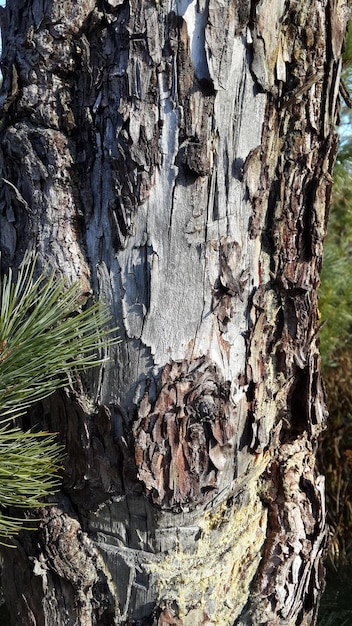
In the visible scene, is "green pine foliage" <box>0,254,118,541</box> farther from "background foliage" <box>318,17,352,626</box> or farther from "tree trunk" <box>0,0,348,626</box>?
"background foliage" <box>318,17,352,626</box>

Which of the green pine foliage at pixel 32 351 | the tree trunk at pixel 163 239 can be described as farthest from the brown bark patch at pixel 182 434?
the green pine foliage at pixel 32 351

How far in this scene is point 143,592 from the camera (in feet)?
3.14

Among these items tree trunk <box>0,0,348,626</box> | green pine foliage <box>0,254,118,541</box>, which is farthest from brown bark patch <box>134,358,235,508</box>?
green pine foliage <box>0,254,118,541</box>

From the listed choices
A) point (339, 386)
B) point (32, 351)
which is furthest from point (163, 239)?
point (339, 386)

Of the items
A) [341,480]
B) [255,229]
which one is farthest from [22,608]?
[341,480]

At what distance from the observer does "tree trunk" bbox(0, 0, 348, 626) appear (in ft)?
2.87

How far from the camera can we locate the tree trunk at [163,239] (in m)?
0.87

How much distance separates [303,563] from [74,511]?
0.45 metres

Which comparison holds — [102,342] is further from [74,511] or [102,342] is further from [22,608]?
[22,608]

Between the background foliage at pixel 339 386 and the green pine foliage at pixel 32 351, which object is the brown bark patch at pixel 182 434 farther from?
the background foliage at pixel 339 386

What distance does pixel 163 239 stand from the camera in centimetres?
89

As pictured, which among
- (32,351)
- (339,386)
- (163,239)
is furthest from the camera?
(339,386)

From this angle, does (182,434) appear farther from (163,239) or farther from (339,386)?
(339,386)

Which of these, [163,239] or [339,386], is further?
[339,386]
